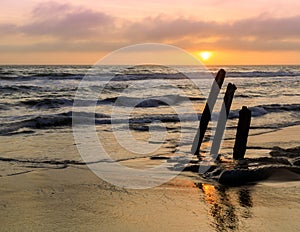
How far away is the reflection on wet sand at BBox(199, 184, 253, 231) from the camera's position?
5.12 m

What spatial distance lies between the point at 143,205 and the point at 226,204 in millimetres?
1134

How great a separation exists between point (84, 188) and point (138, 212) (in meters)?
1.64

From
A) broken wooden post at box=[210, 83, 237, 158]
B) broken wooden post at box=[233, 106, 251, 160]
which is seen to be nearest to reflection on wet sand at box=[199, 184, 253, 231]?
broken wooden post at box=[233, 106, 251, 160]

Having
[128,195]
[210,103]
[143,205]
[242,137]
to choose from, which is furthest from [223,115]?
[143,205]

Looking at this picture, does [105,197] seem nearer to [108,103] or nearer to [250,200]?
[250,200]

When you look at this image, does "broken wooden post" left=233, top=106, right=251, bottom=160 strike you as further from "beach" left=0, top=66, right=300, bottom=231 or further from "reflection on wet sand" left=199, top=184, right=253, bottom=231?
"reflection on wet sand" left=199, top=184, right=253, bottom=231

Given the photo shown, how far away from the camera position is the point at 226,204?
19.5ft

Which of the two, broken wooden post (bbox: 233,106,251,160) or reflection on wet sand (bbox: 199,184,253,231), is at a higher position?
broken wooden post (bbox: 233,106,251,160)

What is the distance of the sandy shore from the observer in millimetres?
5113

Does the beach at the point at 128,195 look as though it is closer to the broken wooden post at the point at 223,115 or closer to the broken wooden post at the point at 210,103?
the broken wooden post at the point at 223,115

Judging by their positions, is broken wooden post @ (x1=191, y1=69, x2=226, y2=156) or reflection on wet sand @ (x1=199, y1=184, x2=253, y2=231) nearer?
reflection on wet sand @ (x1=199, y1=184, x2=253, y2=231)

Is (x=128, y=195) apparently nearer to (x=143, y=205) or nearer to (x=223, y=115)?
(x=143, y=205)

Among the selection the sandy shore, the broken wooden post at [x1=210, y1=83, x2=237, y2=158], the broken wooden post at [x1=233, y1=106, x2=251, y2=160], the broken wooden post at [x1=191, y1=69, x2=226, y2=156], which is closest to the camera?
Result: the sandy shore

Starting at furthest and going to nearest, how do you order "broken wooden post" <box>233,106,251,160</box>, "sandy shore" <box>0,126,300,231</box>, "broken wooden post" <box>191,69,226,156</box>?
"broken wooden post" <box>191,69,226,156</box>
"broken wooden post" <box>233,106,251,160</box>
"sandy shore" <box>0,126,300,231</box>
